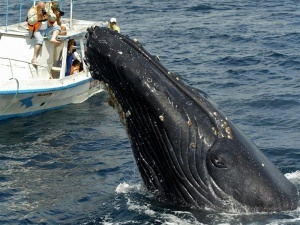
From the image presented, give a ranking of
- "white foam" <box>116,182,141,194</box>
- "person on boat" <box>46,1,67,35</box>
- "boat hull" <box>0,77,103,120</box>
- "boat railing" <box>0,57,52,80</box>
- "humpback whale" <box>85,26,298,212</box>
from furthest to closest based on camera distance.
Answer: "person on boat" <box>46,1,67,35</box> < "boat railing" <box>0,57,52,80</box> < "boat hull" <box>0,77,103,120</box> < "white foam" <box>116,182,141,194</box> < "humpback whale" <box>85,26,298,212</box>

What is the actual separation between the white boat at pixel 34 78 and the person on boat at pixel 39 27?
259mm

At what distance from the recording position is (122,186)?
A: 470 inches

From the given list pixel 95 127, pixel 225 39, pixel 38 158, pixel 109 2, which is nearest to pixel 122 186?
pixel 38 158

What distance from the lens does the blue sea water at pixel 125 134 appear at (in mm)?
11149

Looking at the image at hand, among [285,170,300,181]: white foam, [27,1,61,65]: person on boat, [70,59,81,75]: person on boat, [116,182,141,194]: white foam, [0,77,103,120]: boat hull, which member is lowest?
[0,77,103,120]: boat hull

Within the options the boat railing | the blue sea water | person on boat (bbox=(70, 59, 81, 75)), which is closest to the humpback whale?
the blue sea water

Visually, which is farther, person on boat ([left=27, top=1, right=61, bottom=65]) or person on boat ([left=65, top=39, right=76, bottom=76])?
person on boat ([left=65, top=39, right=76, bottom=76])

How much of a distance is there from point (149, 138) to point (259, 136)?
784 centimetres

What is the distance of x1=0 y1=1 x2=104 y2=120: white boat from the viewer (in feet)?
64.0

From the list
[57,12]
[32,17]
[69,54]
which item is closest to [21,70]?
[32,17]

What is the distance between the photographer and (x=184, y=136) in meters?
8.51

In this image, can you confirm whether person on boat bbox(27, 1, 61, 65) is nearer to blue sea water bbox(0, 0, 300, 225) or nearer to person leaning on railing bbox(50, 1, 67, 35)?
person leaning on railing bbox(50, 1, 67, 35)

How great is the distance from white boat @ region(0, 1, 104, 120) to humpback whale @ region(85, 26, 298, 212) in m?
10.7

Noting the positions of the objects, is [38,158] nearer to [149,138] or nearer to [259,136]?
[259,136]
